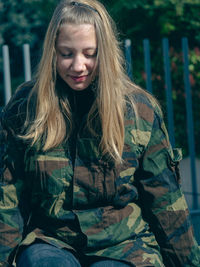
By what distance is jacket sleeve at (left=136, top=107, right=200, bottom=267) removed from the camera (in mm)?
2301

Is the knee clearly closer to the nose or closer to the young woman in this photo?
the young woman

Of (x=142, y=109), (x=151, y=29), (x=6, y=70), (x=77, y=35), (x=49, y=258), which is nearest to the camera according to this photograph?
(x=49, y=258)

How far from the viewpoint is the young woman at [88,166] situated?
87.2 inches

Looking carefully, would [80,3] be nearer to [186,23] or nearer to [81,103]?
[81,103]

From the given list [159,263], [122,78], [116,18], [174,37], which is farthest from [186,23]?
[159,263]

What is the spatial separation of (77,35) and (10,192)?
2.33 ft

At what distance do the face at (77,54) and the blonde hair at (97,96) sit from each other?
2cm

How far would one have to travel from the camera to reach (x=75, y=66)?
225 cm

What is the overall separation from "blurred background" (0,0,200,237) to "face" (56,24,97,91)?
9.13ft

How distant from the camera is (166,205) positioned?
230 centimetres

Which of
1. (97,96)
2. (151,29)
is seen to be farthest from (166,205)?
(151,29)

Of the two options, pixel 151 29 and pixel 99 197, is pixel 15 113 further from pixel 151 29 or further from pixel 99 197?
pixel 151 29

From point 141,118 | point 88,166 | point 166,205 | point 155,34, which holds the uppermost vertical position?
point 155,34

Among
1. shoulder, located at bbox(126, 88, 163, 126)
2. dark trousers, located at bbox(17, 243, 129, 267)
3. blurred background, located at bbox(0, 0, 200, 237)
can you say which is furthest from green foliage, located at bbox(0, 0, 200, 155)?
dark trousers, located at bbox(17, 243, 129, 267)
